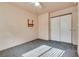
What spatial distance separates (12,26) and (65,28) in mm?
3215

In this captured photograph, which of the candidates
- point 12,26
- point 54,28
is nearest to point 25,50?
point 12,26

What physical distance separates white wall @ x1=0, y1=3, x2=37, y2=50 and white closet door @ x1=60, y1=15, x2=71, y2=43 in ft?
7.63

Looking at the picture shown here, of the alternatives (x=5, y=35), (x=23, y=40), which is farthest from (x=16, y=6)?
(x=23, y=40)

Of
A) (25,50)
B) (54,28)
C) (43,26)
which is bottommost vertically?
(25,50)

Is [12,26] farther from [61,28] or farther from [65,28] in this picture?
[65,28]

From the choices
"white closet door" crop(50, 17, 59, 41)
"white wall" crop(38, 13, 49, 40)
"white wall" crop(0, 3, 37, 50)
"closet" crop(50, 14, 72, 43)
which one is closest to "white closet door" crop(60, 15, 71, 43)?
"closet" crop(50, 14, 72, 43)

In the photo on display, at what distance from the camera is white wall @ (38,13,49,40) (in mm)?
5509

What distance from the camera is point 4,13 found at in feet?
11.6

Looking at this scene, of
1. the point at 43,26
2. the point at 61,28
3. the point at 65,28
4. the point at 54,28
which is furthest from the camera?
the point at 43,26

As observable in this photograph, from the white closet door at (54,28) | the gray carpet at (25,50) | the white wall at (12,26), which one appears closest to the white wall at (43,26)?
the white closet door at (54,28)

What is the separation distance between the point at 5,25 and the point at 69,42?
378cm

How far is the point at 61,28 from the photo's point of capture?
4.76 metres

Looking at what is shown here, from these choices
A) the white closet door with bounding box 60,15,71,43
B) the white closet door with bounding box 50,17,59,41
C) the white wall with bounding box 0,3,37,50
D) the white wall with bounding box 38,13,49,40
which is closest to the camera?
the white wall with bounding box 0,3,37,50

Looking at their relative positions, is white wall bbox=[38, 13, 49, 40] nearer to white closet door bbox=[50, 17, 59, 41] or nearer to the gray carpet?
white closet door bbox=[50, 17, 59, 41]
